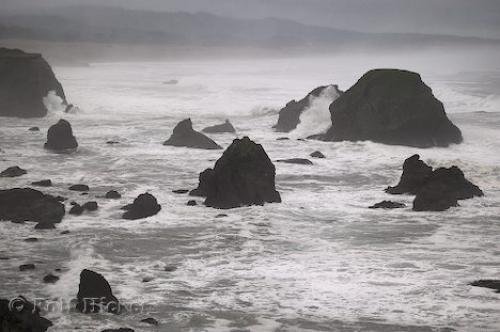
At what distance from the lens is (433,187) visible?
21.6 metres

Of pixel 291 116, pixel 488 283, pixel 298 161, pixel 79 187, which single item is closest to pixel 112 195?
pixel 79 187

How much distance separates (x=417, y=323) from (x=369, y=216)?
25.7ft

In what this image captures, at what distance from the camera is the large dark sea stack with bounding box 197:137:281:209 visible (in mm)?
21625

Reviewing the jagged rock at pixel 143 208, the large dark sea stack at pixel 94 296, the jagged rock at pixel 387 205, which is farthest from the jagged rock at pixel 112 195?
the large dark sea stack at pixel 94 296

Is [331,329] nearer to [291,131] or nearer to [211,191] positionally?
[211,191]

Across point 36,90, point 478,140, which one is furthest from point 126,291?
point 36,90

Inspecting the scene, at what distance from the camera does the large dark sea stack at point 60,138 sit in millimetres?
31469

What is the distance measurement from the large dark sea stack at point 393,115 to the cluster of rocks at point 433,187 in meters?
9.85

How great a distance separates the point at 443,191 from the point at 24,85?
31.8m

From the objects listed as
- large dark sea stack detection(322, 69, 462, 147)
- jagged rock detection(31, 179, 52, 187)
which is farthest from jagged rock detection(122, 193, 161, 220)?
large dark sea stack detection(322, 69, 462, 147)

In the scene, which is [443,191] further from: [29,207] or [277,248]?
[29,207]

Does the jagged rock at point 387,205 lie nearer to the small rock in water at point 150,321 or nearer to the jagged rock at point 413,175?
the jagged rock at point 413,175

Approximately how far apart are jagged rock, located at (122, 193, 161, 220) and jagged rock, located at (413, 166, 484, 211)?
7.15m

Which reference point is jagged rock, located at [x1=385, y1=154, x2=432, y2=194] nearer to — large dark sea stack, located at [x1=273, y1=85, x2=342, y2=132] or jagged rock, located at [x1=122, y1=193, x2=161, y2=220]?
jagged rock, located at [x1=122, y1=193, x2=161, y2=220]
